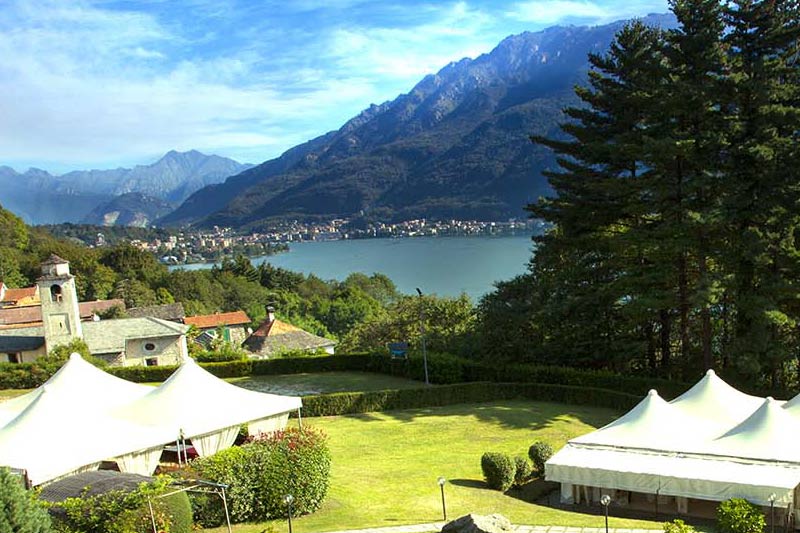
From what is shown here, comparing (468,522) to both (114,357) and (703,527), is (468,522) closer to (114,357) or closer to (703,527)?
(703,527)

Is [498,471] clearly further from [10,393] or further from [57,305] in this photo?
[57,305]

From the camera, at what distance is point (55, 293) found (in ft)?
113

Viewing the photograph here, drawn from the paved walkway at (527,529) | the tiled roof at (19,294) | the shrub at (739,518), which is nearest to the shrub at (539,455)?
the paved walkway at (527,529)

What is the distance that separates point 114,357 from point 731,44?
108 ft

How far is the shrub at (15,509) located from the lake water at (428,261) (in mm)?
53017

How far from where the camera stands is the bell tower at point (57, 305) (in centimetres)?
3425

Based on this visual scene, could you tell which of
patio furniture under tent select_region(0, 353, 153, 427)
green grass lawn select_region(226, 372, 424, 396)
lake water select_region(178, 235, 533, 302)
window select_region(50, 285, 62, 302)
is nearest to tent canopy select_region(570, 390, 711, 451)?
patio furniture under tent select_region(0, 353, 153, 427)

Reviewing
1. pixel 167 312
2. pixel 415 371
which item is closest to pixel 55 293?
pixel 415 371

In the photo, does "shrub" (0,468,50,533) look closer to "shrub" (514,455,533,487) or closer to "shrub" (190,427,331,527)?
"shrub" (190,427,331,527)

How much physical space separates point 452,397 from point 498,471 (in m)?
10.5

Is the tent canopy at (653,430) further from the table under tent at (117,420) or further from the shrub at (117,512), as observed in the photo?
the shrub at (117,512)

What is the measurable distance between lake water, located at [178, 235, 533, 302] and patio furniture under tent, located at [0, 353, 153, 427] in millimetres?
43494

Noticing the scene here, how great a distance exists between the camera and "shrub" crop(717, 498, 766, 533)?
34.9 ft

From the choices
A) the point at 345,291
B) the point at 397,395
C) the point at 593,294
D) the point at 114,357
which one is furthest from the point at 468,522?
the point at 345,291
